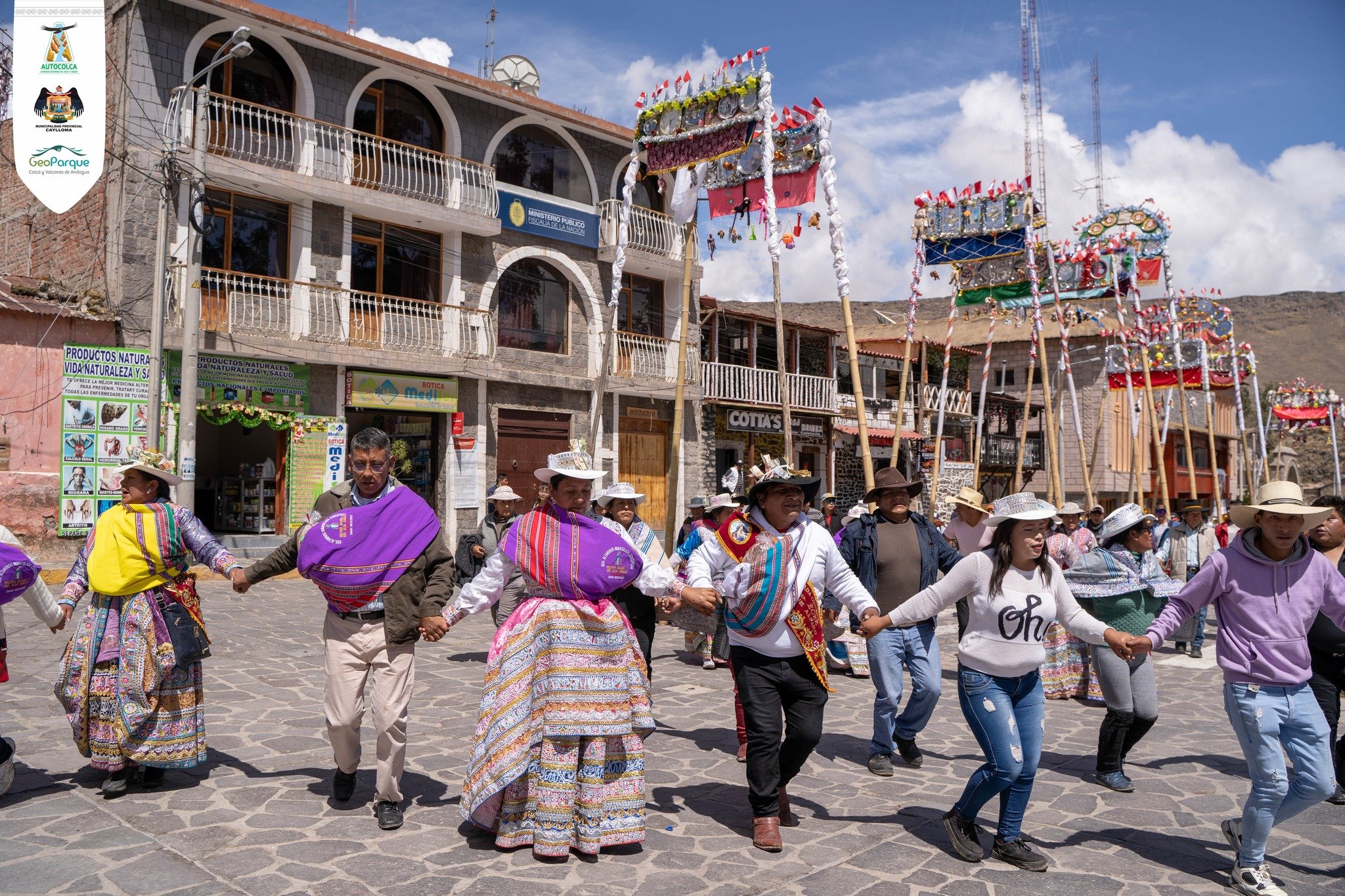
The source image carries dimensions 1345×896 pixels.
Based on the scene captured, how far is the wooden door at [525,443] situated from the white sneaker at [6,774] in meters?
15.1

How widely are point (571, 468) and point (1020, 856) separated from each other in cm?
259

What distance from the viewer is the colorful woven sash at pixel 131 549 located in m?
5.15

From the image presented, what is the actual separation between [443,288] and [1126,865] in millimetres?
17140

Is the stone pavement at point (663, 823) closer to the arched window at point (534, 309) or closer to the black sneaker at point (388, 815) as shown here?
the black sneaker at point (388, 815)

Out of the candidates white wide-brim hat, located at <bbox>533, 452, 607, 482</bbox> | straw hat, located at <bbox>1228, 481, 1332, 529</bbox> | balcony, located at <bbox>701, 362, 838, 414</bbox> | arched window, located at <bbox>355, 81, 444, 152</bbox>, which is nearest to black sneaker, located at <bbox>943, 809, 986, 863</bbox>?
straw hat, located at <bbox>1228, 481, 1332, 529</bbox>

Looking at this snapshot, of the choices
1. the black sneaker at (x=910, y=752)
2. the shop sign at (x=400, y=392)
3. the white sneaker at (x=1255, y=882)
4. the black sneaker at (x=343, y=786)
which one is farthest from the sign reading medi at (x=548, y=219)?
the white sneaker at (x=1255, y=882)

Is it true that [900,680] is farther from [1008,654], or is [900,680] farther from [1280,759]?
[1280,759]

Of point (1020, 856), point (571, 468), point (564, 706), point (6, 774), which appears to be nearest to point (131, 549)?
point (6, 774)

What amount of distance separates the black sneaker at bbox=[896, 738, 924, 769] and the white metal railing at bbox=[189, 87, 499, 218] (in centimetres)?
1481

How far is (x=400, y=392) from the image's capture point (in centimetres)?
1870

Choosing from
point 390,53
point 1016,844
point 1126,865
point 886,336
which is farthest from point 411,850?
point 886,336

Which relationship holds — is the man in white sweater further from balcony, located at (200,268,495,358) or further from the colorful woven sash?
balcony, located at (200,268,495,358)

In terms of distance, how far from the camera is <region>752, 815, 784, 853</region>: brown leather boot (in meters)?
4.55

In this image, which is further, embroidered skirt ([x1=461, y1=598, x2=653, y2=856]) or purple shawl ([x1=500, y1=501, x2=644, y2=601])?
purple shawl ([x1=500, y1=501, x2=644, y2=601])
